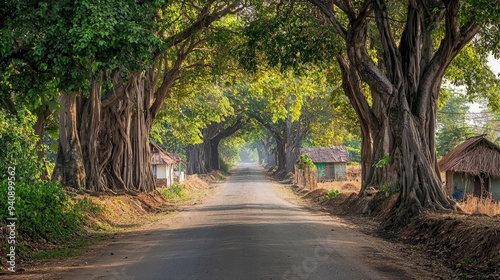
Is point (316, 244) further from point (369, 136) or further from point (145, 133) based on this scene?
point (145, 133)

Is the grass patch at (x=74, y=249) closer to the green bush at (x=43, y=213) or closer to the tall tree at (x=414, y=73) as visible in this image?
the green bush at (x=43, y=213)

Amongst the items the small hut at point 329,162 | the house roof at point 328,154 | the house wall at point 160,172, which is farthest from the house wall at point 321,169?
the house wall at point 160,172

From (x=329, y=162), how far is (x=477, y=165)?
35.5 meters

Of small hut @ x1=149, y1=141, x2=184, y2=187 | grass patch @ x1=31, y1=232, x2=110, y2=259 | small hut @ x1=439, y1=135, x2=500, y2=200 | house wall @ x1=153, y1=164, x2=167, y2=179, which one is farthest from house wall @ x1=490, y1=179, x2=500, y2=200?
house wall @ x1=153, y1=164, x2=167, y2=179

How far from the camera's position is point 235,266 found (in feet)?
34.0

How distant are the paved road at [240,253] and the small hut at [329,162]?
46.7 metres

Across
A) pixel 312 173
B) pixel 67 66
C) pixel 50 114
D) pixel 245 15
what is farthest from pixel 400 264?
pixel 312 173

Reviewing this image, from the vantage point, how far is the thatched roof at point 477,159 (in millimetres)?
29672

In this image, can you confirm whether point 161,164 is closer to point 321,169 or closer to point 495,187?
point 321,169

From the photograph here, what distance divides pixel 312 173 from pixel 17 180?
30.2 metres

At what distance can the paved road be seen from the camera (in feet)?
32.4

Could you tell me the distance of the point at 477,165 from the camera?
2981 centimetres

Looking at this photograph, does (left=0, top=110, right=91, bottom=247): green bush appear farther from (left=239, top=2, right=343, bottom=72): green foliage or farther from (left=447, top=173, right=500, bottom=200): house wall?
(left=447, top=173, right=500, bottom=200): house wall

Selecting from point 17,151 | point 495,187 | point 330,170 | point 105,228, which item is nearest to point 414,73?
point 105,228
